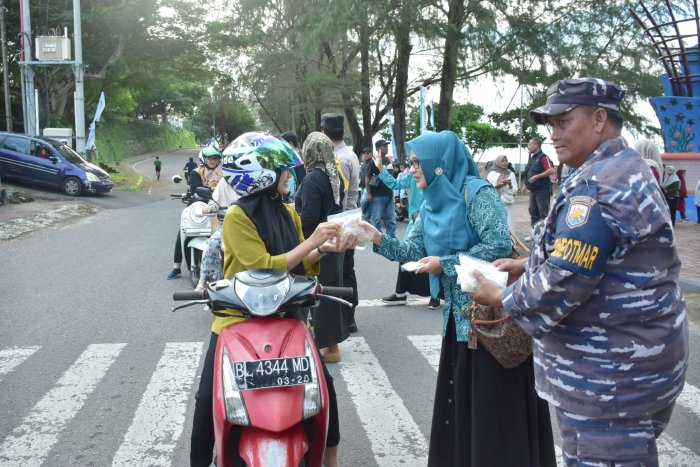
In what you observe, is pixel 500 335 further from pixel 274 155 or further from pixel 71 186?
pixel 71 186

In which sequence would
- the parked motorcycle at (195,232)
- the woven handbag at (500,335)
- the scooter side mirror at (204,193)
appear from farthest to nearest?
1. the parked motorcycle at (195,232)
2. the scooter side mirror at (204,193)
3. the woven handbag at (500,335)

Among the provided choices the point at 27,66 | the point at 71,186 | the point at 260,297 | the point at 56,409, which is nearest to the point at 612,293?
the point at 260,297

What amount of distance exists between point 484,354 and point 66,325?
5150 millimetres

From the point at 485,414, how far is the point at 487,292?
94 cm

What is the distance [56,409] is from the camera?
4.80m

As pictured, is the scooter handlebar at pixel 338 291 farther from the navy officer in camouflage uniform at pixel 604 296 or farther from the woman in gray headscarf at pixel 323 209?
the woman in gray headscarf at pixel 323 209

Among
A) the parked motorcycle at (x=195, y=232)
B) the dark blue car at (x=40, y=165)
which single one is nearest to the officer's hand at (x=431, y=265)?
the parked motorcycle at (x=195, y=232)

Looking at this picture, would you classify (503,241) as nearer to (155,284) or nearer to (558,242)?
(558,242)

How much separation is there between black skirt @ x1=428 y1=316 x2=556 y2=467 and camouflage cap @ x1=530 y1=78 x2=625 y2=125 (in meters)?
1.31

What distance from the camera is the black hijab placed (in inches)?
122

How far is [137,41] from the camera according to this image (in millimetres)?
34812

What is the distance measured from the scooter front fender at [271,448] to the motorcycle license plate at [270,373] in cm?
17

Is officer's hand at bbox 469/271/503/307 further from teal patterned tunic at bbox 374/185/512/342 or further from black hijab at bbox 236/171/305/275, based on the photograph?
black hijab at bbox 236/171/305/275

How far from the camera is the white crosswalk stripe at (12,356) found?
5682 mm
